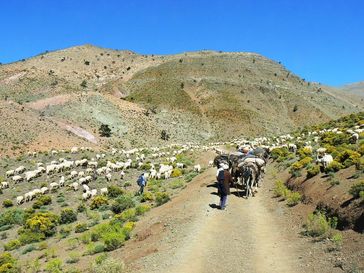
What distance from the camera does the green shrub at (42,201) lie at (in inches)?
1247

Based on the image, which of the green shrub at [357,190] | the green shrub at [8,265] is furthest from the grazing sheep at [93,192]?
the green shrub at [357,190]

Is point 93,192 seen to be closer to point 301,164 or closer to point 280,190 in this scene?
point 280,190

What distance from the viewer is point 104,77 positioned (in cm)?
12644

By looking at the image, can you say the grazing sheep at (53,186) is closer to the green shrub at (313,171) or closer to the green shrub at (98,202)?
the green shrub at (98,202)

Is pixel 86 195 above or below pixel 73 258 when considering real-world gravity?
above

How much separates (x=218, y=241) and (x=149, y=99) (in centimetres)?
9211

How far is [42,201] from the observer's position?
32344 mm

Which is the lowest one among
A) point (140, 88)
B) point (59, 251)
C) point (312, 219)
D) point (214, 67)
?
point (59, 251)

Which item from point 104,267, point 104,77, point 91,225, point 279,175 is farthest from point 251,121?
point 104,267

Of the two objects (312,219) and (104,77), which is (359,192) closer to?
(312,219)

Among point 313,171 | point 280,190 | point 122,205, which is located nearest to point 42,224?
point 122,205

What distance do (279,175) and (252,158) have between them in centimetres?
480

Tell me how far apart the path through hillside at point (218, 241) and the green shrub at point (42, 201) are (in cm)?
1232

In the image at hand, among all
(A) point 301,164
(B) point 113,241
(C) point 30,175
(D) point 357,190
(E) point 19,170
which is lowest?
(B) point 113,241
